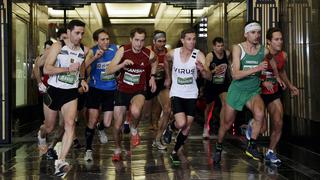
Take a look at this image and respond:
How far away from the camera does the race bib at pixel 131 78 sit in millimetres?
7594

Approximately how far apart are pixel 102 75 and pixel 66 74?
4.47ft

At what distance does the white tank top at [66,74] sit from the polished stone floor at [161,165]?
1193 mm

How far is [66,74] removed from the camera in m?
6.65

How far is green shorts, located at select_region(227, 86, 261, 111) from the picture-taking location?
714 centimetres

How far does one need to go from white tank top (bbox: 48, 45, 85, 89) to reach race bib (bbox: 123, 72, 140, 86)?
1037 millimetres

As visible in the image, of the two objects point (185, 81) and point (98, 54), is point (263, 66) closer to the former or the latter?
point (185, 81)

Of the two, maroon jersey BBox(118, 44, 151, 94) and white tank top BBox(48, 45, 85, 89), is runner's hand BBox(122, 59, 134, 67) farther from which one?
white tank top BBox(48, 45, 85, 89)

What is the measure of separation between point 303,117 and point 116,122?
354 centimetres

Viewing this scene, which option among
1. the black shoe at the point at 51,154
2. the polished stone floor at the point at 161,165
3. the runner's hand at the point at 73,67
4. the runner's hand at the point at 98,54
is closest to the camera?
the runner's hand at the point at 73,67

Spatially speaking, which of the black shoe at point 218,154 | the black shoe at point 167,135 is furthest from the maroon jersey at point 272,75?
the black shoe at point 167,135

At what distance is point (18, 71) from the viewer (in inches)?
458

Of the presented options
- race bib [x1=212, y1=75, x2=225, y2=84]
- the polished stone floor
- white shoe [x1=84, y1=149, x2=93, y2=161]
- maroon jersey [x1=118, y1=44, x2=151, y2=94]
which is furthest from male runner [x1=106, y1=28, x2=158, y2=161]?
race bib [x1=212, y1=75, x2=225, y2=84]

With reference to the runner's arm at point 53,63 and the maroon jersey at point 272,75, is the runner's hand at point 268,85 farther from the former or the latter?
the runner's arm at point 53,63

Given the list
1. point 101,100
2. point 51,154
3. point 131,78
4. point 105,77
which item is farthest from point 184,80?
point 51,154
